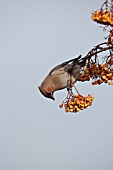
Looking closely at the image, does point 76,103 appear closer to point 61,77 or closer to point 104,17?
point 61,77

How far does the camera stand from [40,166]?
213 cm

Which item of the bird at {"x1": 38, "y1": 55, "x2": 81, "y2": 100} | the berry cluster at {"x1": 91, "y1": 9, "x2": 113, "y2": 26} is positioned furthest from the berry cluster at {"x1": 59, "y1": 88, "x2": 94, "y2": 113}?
the berry cluster at {"x1": 91, "y1": 9, "x2": 113, "y2": 26}

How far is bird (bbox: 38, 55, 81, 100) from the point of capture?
2.01 feet

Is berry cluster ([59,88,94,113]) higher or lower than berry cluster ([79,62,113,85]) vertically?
lower

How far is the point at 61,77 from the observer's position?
62cm

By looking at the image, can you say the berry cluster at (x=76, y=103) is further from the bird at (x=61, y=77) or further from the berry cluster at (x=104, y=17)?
the berry cluster at (x=104, y=17)

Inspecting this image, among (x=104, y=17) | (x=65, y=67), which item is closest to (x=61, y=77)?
(x=65, y=67)

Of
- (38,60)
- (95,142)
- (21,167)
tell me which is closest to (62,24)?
(38,60)

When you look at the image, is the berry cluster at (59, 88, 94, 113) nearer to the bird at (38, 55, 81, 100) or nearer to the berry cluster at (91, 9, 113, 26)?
the bird at (38, 55, 81, 100)

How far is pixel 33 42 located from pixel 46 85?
152 centimetres

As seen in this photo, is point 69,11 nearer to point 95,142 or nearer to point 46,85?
point 95,142

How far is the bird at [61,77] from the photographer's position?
61cm

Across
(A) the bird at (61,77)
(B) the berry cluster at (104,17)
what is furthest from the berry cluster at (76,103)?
(B) the berry cluster at (104,17)

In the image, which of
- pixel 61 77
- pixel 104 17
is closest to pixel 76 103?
pixel 61 77
